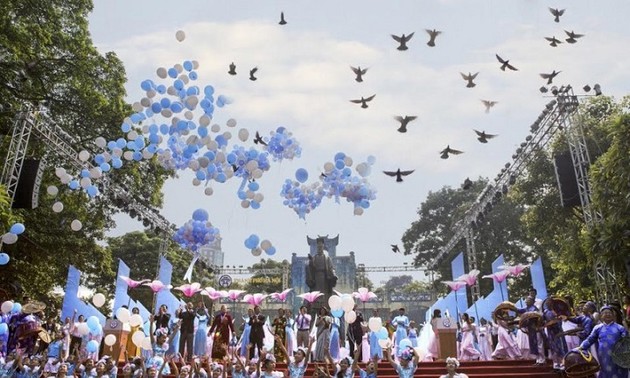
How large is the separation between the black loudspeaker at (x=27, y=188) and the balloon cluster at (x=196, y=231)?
3.70 m

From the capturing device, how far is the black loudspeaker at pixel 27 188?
44.5ft

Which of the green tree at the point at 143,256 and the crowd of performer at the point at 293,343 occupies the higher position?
the green tree at the point at 143,256

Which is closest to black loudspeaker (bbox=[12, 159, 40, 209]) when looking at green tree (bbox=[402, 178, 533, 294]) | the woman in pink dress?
the woman in pink dress

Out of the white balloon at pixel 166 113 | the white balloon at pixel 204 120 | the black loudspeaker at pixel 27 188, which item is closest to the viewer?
the white balloon at pixel 166 113

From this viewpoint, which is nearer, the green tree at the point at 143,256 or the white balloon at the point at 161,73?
the white balloon at the point at 161,73

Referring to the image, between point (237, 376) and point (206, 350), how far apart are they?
12.0 ft

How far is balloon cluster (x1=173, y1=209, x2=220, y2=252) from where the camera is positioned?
48.0ft

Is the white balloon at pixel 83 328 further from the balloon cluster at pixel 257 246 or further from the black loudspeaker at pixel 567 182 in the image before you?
the black loudspeaker at pixel 567 182

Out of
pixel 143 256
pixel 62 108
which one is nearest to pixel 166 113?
pixel 62 108

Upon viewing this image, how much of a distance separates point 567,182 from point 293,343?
843 cm

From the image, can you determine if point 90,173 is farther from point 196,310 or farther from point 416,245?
point 416,245

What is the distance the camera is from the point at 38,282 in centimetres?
2033

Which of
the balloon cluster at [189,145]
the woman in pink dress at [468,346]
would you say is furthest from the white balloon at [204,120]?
the woman in pink dress at [468,346]

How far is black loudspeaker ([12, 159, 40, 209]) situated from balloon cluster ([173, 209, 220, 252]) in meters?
3.70
